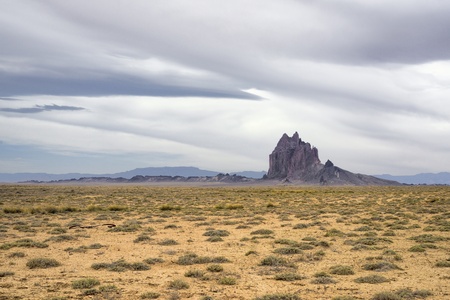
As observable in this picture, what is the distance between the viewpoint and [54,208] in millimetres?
36781

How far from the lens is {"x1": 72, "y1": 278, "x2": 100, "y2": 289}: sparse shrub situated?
38.3 feet

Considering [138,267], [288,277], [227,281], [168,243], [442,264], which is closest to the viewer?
[227,281]

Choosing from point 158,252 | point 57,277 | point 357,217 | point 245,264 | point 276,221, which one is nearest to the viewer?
point 57,277

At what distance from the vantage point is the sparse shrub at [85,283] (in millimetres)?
11664

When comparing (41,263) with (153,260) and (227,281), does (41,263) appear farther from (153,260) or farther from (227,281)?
(227,281)

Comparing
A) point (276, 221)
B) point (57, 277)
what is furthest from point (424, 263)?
point (276, 221)

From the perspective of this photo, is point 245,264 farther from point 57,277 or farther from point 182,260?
point 57,277

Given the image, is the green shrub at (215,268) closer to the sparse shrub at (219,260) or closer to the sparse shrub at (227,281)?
the sparse shrub at (219,260)

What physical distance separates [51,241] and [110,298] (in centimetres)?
1112

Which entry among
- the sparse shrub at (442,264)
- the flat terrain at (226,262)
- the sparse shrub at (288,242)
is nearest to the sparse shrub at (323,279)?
the flat terrain at (226,262)

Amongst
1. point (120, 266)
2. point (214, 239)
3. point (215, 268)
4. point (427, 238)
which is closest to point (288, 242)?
point (214, 239)

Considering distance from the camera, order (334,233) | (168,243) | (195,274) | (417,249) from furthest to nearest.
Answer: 1. (334,233)
2. (168,243)
3. (417,249)
4. (195,274)

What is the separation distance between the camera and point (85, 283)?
11.8m

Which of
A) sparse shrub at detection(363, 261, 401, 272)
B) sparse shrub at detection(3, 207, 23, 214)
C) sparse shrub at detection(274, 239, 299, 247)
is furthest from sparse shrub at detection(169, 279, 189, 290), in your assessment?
sparse shrub at detection(3, 207, 23, 214)
